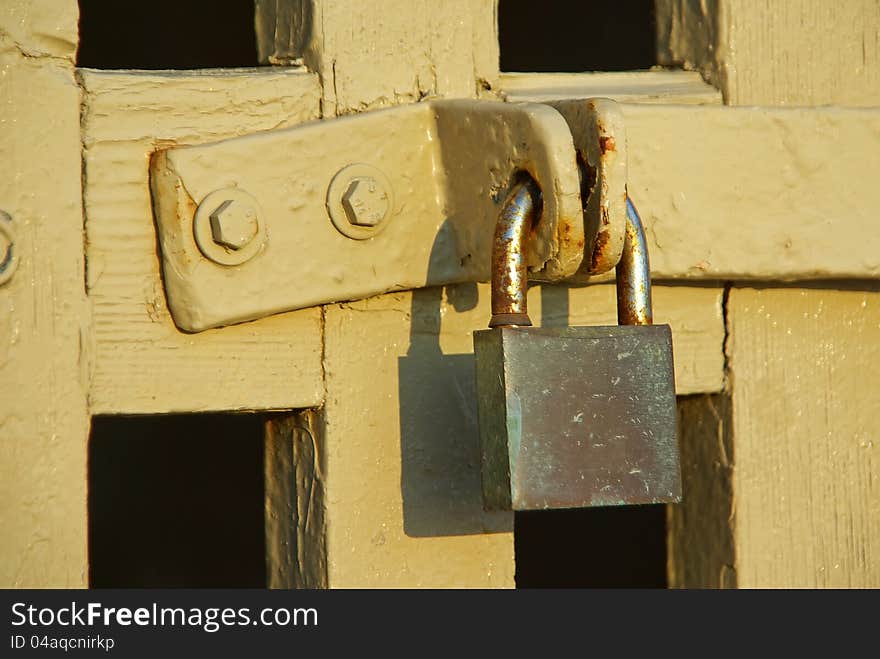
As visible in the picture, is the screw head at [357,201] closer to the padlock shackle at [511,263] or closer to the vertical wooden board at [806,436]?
the padlock shackle at [511,263]

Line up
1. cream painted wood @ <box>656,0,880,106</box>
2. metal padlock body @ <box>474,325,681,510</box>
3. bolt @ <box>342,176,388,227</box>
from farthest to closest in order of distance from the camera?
1. cream painted wood @ <box>656,0,880,106</box>
2. bolt @ <box>342,176,388,227</box>
3. metal padlock body @ <box>474,325,681,510</box>

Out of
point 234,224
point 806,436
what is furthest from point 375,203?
point 806,436

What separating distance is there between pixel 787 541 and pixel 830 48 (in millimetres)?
480

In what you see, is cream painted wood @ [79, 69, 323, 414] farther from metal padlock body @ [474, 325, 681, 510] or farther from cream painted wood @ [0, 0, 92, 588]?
metal padlock body @ [474, 325, 681, 510]

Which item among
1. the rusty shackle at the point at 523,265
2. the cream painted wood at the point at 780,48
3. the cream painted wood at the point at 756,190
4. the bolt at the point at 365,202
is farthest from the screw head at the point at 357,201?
the cream painted wood at the point at 780,48

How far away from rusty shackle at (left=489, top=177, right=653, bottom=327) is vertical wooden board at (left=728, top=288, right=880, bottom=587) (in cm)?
22

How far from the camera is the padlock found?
103 centimetres

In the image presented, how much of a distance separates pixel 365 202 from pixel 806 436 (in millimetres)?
494

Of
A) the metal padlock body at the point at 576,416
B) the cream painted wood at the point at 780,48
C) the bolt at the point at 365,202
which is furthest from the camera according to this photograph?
the cream painted wood at the point at 780,48

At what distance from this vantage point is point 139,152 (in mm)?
1096

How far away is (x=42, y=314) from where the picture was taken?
3.48 feet

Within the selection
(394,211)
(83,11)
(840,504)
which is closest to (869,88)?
(840,504)

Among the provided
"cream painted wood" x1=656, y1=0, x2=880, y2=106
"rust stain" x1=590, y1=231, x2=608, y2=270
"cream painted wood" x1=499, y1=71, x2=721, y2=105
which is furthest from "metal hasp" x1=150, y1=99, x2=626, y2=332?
"cream painted wood" x1=656, y1=0, x2=880, y2=106

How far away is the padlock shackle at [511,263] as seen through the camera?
106 centimetres
